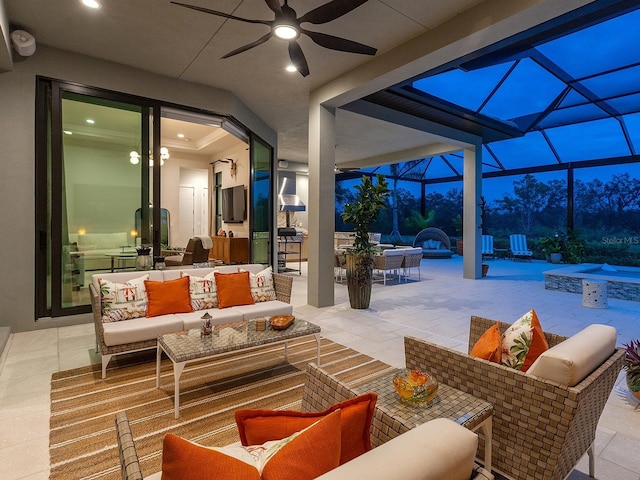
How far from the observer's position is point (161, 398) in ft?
8.26

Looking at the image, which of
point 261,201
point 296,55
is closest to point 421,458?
point 296,55

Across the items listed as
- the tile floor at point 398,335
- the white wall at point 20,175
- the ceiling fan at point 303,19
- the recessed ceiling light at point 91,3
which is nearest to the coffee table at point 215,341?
the tile floor at point 398,335

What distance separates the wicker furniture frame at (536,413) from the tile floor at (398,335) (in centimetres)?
45

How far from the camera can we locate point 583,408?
4.62ft

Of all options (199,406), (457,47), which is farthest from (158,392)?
(457,47)

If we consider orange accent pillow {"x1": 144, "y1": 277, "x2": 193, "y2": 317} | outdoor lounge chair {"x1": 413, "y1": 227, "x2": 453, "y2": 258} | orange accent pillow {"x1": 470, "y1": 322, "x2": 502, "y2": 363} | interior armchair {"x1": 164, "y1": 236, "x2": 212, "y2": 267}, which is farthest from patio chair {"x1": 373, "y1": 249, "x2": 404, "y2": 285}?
outdoor lounge chair {"x1": 413, "y1": 227, "x2": 453, "y2": 258}

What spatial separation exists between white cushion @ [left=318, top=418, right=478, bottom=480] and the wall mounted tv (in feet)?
26.2

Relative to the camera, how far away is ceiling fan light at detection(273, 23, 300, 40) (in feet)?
9.32

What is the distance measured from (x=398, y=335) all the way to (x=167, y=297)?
252cm

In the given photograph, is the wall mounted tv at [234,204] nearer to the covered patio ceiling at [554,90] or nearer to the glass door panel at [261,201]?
the glass door panel at [261,201]

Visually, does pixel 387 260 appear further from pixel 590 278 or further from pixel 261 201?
pixel 590 278

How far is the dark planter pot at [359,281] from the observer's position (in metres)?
5.15

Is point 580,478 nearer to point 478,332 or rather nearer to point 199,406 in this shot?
point 478,332

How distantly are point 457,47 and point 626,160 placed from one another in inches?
357
